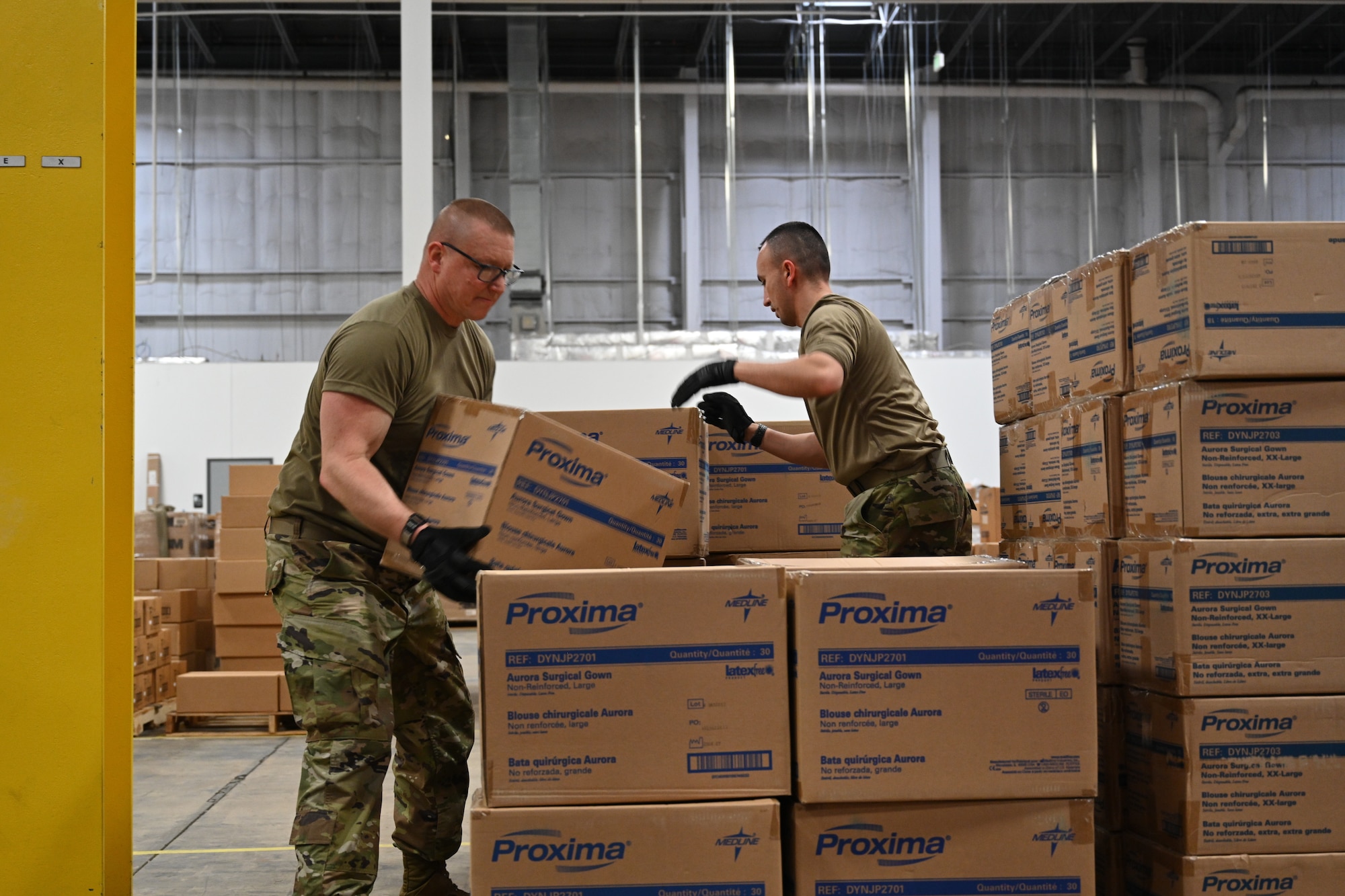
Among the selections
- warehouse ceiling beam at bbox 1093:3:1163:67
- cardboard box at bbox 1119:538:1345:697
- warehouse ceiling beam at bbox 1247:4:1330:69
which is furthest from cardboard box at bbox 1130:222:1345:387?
warehouse ceiling beam at bbox 1247:4:1330:69

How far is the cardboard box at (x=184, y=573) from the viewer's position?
707cm

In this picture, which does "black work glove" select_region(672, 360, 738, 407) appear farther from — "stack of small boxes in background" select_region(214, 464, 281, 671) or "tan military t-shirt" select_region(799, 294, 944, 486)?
"stack of small boxes in background" select_region(214, 464, 281, 671)

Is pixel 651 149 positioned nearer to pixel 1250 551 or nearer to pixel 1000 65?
pixel 1000 65

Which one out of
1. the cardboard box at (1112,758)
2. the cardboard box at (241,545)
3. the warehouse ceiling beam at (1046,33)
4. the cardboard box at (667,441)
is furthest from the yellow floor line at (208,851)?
the warehouse ceiling beam at (1046,33)

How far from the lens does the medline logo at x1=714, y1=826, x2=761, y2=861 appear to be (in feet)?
6.35

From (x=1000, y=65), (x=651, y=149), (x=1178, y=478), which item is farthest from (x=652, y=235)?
(x=1178, y=478)

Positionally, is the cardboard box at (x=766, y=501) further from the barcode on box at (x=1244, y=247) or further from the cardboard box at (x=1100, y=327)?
the barcode on box at (x=1244, y=247)

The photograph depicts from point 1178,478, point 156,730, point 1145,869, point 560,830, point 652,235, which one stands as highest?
point 652,235

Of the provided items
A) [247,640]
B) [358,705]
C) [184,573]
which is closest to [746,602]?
[358,705]

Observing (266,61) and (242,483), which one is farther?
(266,61)

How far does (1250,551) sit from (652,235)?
10.1m

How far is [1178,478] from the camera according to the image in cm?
A: 220

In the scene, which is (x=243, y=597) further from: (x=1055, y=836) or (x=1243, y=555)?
(x=1243, y=555)

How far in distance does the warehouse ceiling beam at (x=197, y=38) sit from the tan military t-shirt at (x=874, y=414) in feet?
35.3
